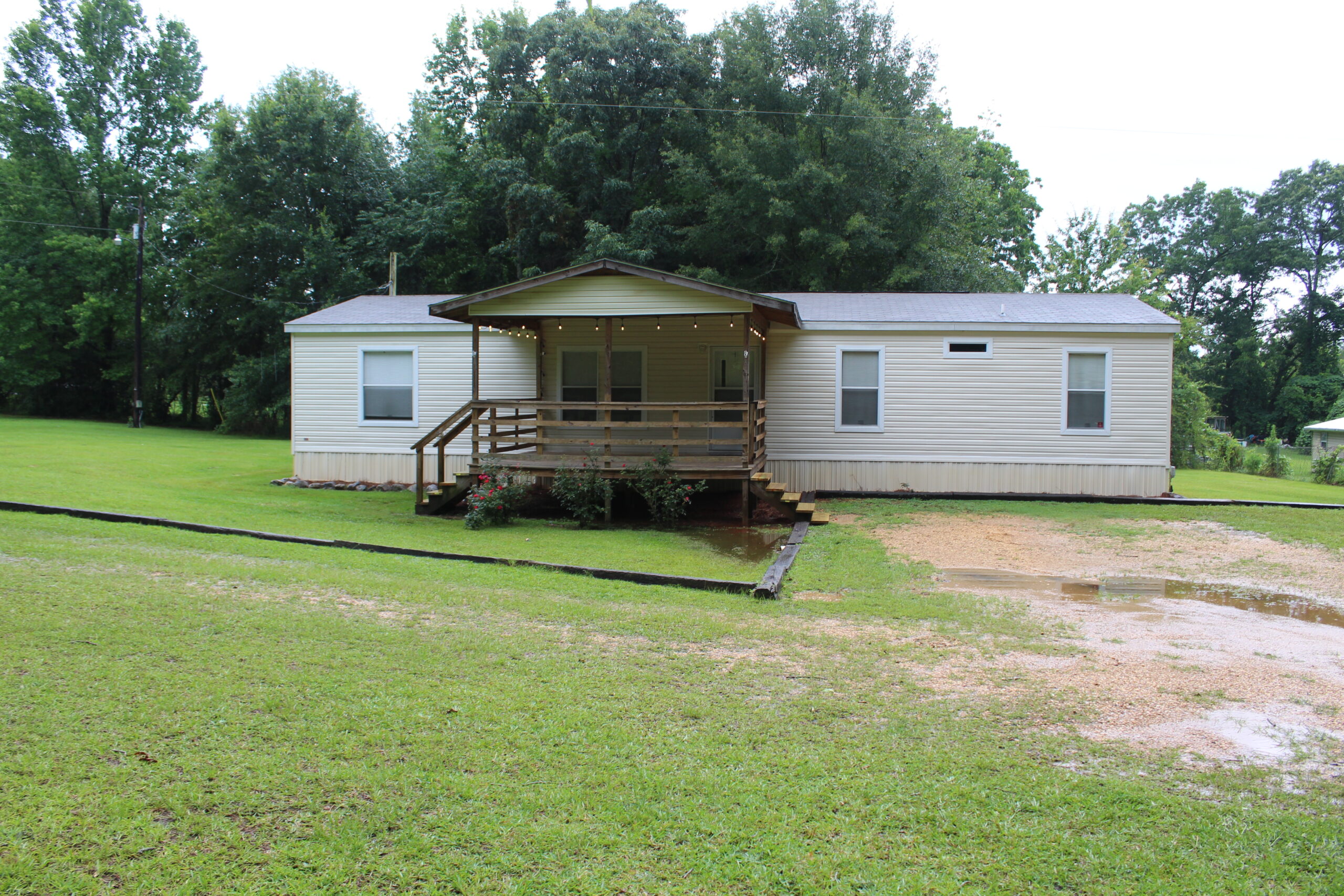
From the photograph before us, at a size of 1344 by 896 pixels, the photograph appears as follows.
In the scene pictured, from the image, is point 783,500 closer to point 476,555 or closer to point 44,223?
point 476,555

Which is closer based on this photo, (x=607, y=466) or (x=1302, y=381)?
(x=607, y=466)

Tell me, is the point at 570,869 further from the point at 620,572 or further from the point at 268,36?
the point at 268,36

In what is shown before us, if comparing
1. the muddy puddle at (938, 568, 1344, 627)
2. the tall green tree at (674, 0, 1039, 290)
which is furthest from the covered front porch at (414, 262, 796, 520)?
the tall green tree at (674, 0, 1039, 290)

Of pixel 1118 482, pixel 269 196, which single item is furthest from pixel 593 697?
pixel 269 196

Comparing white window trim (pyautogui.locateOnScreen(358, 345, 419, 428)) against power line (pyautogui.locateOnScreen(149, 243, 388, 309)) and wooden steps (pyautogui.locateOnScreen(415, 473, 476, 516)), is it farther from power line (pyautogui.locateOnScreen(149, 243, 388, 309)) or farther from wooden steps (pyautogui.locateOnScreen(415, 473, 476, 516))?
power line (pyautogui.locateOnScreen(149, 243, 388, 309))

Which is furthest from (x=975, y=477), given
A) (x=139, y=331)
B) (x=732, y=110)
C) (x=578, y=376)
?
(x=139, y=331)

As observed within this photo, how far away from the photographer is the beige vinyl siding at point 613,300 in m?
12.4

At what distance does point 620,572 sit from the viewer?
802 cm

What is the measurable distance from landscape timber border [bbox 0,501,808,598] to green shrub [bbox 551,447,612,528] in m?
3.04

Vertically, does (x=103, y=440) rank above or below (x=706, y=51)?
below

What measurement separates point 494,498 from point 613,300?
3.33 metres

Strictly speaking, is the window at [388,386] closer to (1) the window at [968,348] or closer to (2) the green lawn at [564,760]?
(2) the green lawn at [564,760]

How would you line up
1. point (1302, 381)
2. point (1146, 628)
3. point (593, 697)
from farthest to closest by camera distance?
point (1302, 381) < point (1146, 628) < point (593, 697)

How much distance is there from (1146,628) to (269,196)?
33737 mm
